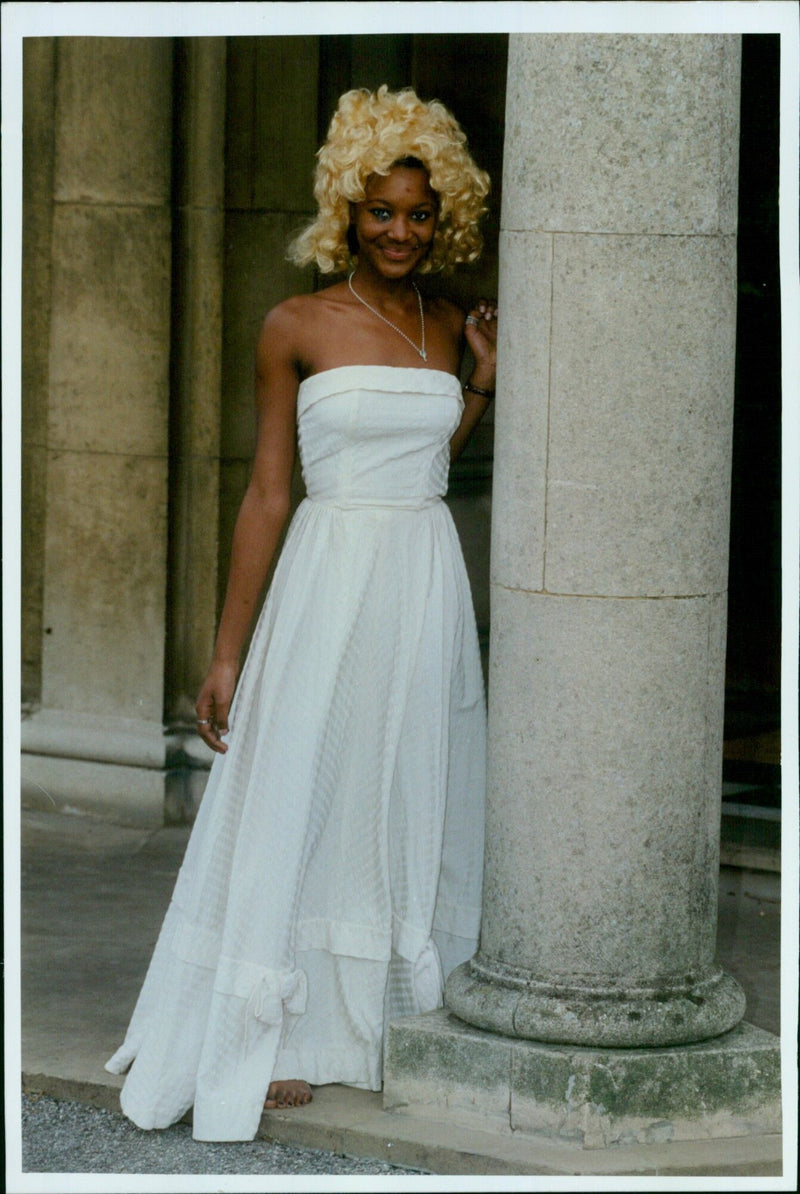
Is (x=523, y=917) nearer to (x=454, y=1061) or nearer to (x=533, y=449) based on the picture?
(x=454, y=1061)

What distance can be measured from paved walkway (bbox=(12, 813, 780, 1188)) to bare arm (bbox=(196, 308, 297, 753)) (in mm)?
907

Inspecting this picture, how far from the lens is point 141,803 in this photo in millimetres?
7672

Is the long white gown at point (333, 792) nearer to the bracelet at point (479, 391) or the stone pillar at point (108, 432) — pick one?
the bracelet at point (479, 391)

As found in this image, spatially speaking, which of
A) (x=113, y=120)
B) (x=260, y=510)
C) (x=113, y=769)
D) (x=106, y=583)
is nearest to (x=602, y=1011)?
(x=260, y=510)

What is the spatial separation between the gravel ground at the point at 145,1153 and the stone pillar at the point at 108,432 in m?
2.75

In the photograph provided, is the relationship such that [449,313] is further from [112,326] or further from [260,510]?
[112,326]

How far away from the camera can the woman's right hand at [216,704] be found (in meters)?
4.99

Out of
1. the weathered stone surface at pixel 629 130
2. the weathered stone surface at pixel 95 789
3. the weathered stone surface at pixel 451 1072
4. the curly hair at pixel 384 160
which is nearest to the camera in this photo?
the weathered stone surface at pixel 629 130

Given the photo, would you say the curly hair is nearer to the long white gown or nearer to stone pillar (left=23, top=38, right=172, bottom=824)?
the long white gown

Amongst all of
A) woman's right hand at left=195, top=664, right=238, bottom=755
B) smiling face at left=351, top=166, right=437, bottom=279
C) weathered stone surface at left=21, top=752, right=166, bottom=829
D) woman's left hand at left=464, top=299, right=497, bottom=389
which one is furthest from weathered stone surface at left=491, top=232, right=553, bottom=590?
A: weathered stone surface at left=21, top=752, right=166, bottom=829

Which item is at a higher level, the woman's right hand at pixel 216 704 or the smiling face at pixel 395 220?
the smiling face at pixel 395 220

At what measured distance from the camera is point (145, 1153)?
477cm

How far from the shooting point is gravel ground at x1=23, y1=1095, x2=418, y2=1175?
15.3 ft

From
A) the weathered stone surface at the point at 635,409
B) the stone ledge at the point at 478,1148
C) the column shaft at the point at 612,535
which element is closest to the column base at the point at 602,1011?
the column shaft at the point at 612,535
